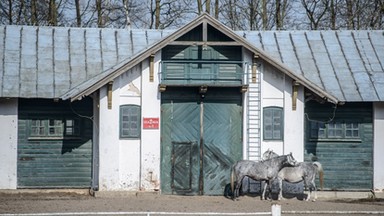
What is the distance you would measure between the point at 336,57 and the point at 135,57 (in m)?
6.68

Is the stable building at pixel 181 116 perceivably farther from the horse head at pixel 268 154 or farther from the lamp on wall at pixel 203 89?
the horse head at pixel 268 154

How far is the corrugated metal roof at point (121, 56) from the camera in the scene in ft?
82.8

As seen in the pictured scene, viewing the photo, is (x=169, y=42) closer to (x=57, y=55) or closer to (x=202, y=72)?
(x=202, y=72)

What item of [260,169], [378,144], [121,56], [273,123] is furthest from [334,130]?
[121,56]

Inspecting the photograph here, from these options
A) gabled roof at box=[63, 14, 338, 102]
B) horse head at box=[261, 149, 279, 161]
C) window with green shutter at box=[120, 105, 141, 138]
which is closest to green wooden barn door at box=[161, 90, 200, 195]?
window with green shutter at box=[120, 105, 141, 138]

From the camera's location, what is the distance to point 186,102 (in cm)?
2505

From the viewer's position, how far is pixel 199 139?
2508cm

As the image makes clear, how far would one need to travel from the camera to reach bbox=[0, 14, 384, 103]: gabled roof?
24.3 meters

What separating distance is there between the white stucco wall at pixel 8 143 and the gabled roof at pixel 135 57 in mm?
625

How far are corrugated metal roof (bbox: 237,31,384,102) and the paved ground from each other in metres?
3.33

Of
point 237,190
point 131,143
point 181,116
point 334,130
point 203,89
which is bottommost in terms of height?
point 237,190

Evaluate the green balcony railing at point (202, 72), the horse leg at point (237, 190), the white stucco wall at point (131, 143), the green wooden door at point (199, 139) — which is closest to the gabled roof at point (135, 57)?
the white stucco wall at point (131, 143)

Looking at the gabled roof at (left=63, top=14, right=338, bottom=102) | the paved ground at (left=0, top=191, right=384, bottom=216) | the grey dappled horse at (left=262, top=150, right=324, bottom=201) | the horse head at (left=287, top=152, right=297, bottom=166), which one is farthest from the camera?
the grey dappled horse at (left=262, top=150, right=324, bottom=201)

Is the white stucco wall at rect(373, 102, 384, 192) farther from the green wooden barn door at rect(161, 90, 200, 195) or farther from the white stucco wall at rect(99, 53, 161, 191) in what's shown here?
the white stucco wall at rect(99, 53, 161, 191)
